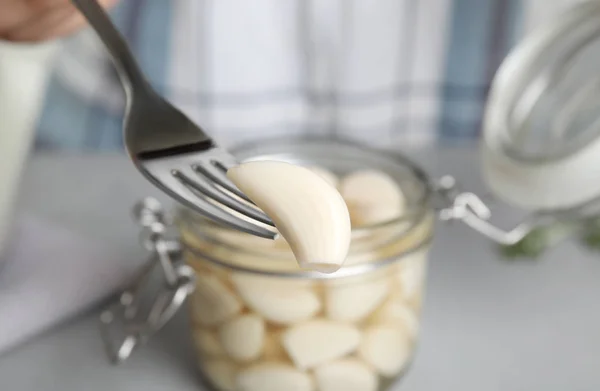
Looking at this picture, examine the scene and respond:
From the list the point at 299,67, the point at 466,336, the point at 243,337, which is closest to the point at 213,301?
the point at 243,337

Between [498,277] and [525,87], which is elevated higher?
[525,87]

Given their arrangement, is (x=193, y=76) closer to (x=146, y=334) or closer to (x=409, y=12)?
(x=409, y=12)

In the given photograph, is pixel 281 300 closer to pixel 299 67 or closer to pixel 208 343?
pixel 208 343

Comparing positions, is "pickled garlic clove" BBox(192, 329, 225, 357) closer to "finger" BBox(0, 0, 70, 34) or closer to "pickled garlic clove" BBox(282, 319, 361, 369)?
"pickled garlic clove" BBox(282, 319, 361, 369)

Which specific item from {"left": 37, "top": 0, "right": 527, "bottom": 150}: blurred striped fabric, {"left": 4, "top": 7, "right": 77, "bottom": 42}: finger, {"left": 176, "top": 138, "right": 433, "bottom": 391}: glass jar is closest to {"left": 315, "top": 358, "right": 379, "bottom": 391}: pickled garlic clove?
{"left": 176, "top": 138, "right": 433, "bottom": 391}: glass jar

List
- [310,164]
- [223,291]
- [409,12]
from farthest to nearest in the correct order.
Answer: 1. [409,12]
2. [310,164]
3. [223,291]

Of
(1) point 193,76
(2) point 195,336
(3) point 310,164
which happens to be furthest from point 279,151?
(1) point 193,76
